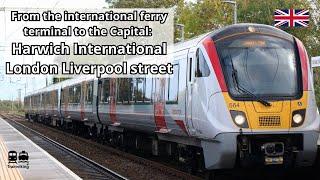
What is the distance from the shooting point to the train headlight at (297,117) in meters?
11.2

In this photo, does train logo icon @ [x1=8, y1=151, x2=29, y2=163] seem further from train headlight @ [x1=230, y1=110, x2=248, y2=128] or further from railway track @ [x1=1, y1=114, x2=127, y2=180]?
train headlight @ [x1=230, y1=110, x2=248, y2=128]

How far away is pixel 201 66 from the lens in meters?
11.9

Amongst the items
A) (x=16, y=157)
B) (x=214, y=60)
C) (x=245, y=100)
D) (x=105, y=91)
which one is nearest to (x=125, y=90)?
(x=105, y=91)

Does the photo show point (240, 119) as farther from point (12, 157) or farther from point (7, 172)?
point (12, 157)

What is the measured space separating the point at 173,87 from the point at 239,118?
3.17 metres

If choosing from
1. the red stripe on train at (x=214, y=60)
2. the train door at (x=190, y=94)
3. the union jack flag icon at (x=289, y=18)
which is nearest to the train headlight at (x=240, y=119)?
the red stripe on train at (x=214, y=60)

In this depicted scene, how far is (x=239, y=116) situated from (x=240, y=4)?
3547cm

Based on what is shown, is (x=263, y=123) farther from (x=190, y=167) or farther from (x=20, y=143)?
(x=20, y=143)

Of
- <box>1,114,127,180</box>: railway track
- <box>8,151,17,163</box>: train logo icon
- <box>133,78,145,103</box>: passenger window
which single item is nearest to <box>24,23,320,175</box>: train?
<box>1,114,127,180</box>: railway track

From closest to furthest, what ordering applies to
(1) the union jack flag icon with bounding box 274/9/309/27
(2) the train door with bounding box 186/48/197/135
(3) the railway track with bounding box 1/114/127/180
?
(2) the train door with bounding box 186/48/197/135 → (3) the railway track with bounding box 1/114/127/180 → (1) the union jack flag icon with bounding box 274/9/309/27

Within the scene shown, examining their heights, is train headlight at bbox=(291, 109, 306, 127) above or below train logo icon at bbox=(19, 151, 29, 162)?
above

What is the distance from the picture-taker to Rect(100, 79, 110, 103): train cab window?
72.9 ft

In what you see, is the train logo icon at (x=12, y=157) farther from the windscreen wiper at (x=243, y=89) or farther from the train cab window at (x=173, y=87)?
the windscreen wiper at (x=243, y=89)

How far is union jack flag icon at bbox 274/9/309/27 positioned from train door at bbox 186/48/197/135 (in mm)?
13370
